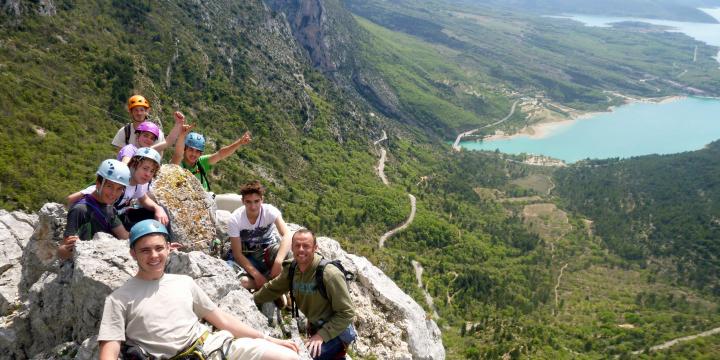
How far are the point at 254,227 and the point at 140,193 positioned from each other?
2.39 m

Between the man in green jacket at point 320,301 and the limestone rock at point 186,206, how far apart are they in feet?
10.7

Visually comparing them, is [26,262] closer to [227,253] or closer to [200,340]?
[227,253]

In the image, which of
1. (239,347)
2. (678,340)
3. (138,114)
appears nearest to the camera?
(239,347)

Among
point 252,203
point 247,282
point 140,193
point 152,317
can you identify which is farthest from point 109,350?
point 252,203

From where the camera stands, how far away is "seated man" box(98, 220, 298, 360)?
6.03 m

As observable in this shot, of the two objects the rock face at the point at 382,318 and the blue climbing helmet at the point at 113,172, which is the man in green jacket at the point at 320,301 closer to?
the blue climbing helmet at the point at 113,172

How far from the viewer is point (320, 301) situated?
324 inches

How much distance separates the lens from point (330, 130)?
107 m

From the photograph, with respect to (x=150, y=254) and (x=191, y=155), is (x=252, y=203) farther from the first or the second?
(x=150, y=254)

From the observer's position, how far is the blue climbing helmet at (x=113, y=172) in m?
7.62

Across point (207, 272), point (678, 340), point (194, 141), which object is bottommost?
point (678, 340)

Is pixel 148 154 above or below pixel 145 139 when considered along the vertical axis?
above

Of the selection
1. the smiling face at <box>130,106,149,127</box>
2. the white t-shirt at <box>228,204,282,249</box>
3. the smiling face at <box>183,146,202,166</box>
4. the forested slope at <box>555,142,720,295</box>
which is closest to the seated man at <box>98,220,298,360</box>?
the white t-shirt at <box>228,204,282,249</box>

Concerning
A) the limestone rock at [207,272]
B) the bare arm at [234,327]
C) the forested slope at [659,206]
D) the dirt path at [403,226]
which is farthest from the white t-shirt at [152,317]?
the forested slope at [659,206]
